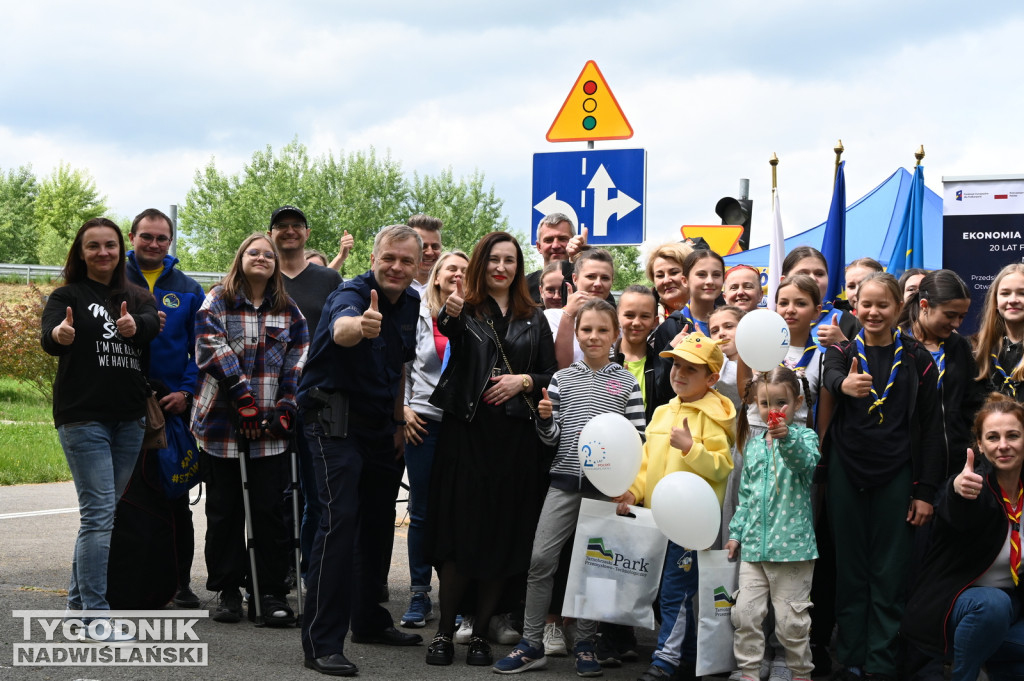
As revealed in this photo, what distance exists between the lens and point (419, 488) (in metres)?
6.72

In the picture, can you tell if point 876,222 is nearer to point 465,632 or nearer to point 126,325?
point 465,632

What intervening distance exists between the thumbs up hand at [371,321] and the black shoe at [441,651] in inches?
65.7

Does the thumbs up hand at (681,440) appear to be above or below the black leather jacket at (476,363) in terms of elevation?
below

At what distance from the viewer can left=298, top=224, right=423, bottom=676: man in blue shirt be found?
5340mm

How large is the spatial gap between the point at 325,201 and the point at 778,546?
50.0 m

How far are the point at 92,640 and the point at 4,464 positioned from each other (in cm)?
823

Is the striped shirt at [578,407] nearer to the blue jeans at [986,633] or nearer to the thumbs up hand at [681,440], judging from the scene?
the thumbs up hand at [681,440]

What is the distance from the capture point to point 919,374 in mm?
5496

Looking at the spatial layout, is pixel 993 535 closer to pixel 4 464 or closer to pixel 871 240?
pixel 871 240

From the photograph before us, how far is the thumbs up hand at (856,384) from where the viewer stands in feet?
17.7

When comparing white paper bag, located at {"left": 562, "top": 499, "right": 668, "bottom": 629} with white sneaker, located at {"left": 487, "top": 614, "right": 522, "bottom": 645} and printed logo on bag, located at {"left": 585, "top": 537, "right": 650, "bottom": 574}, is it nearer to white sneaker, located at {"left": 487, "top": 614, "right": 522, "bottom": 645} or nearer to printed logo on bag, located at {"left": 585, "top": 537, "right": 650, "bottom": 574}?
printed logo on bag, located at {"left": 585, "top": 537, "right": 650, "bottom": 574}

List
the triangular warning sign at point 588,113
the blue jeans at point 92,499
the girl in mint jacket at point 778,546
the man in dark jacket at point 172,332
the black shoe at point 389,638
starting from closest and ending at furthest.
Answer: the girl in mint jacket at point 778,546, the blue jeans at point 92,499, the black shoe at point 389,638, the man in dark jacket at point 172,332, the triangular warning sign at point 588,113

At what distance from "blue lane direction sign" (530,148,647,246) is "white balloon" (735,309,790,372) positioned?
2.86m

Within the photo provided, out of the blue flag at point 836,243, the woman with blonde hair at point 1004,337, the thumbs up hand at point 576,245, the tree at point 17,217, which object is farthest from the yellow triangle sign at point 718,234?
the tree at point 17,217
